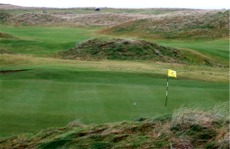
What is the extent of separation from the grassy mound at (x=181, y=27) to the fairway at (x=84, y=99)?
32.3 metres

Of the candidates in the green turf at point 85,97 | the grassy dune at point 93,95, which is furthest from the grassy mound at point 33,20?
the green turf at point 85,97

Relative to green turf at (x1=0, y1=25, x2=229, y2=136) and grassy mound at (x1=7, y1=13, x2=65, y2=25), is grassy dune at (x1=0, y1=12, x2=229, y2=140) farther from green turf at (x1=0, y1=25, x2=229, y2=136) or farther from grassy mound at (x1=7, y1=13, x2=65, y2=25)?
grassy mound at (x1=7, y1=13, x2=65, y2=25)

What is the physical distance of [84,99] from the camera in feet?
49.6

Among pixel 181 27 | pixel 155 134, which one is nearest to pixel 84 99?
pixel 155 134

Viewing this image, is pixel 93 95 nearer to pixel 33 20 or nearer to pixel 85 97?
pixel 85 97

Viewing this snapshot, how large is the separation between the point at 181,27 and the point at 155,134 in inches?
1939

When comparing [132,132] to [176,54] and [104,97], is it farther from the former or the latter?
[176,54]

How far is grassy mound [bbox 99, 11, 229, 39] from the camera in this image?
53156 millimetres

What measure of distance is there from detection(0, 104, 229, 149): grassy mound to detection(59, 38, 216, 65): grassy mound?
24.7 meters

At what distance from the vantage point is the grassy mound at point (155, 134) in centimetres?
749

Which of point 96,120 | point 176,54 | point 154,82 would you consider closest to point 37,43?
point 176,54

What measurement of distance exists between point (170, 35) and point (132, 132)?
4569 cm

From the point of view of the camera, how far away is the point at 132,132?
8367 millimetres

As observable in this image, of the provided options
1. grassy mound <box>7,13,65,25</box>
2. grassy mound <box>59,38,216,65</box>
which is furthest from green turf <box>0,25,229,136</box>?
grassy mound <box>7,13,65,25</box>
